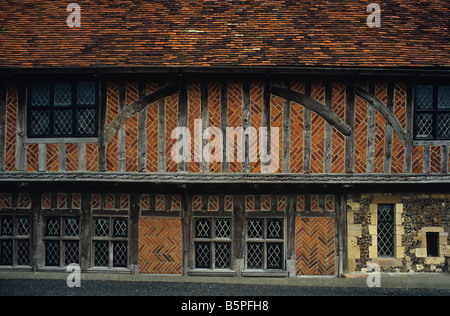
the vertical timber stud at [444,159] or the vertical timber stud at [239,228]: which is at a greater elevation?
the vertical timber stud at [444,159]

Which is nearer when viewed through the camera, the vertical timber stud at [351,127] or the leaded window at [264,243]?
the vertical timber stud at [351,127]

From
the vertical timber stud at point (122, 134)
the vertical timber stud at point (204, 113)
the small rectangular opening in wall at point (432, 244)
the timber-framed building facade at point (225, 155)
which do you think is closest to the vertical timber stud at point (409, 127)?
the timber-framed building facade at point (225, 155)

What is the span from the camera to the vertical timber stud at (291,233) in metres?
8.14

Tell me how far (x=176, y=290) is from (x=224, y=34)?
239 inches

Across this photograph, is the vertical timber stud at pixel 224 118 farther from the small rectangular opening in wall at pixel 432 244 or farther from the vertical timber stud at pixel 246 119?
the small rectangular opening in wall at pixel 432 244

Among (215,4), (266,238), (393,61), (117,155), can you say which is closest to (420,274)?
(266,238)

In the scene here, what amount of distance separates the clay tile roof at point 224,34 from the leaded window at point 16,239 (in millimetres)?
3673

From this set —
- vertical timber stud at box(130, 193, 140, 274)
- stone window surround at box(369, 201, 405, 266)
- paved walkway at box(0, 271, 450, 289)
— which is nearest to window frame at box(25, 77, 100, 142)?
vertical timber stud at box(130, 193, 140, 274)

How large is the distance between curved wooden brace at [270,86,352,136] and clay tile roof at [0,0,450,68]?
2.18 ft

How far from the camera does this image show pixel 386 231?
8.38 metres

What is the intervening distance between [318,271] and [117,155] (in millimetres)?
5459

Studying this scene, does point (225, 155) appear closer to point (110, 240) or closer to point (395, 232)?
point (110, 240)

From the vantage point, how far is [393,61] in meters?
7.89

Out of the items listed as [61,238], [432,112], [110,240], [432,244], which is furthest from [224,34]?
[432,244]
